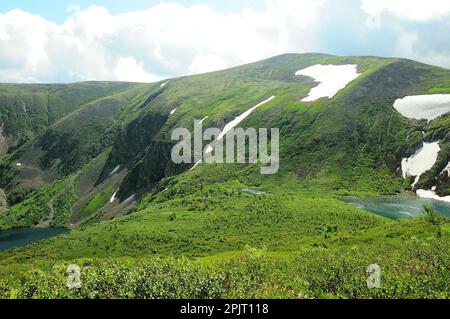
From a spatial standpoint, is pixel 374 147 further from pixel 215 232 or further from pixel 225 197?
pixel 215 232

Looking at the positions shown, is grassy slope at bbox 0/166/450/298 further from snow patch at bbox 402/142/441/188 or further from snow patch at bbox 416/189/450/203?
snow patch at bbox 402/142/441/188

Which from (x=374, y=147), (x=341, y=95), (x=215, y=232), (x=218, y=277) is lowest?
(x=215, y=232)

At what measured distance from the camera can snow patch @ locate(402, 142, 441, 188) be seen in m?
139

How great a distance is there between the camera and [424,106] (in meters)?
168

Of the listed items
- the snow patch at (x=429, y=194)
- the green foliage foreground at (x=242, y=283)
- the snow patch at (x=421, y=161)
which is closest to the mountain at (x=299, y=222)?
the green foliage foreground at (x=242, y=283)

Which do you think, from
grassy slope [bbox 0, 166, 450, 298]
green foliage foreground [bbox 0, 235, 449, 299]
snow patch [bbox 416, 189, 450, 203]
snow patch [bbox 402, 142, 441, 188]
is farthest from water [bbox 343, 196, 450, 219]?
green foliage foreground [bbox 0, 235, 449, 299]

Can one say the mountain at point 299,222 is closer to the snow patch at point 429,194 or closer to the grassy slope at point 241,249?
the grassy slope at point 241,249

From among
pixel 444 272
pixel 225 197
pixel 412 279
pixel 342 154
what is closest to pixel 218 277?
pixel 412 279

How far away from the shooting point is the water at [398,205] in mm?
106000

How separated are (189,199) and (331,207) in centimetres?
4006

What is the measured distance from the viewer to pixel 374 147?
157 meters

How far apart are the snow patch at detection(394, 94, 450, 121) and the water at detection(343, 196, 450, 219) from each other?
4757cm

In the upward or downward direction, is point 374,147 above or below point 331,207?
above

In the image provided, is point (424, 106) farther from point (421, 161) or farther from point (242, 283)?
point (242, 283)
